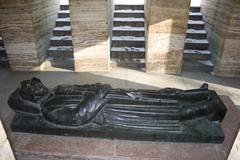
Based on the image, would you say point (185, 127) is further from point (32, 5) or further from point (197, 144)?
point (32, 5)

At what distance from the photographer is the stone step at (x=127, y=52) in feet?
16.6

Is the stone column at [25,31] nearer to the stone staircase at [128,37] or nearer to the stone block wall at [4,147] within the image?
the stone staircase at [128,37]

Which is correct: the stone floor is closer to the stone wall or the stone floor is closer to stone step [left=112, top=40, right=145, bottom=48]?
the stone wall

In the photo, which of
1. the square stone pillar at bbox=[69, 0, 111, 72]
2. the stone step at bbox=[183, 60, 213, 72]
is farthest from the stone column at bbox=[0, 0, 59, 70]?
the stone step at bbox=[183, 60, 213, 72]

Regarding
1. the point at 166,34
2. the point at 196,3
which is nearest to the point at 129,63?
the point at 166,34

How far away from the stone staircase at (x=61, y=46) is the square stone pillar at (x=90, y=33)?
1.50 feet

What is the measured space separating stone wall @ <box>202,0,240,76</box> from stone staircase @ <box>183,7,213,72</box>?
0.18 metres

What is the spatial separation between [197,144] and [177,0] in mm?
2773

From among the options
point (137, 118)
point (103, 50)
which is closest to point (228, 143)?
point (137, 118)

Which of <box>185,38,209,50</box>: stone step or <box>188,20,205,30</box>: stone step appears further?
<box>188,20,205,30</box>: stone step

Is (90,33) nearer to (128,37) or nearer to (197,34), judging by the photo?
(128,37)

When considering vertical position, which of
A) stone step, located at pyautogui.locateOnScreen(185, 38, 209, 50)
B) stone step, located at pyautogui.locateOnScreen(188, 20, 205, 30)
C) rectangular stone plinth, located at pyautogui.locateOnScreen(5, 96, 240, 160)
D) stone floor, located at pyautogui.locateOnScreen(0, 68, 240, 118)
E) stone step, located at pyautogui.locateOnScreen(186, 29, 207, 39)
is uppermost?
stone step, located at pyautogui.locateOnScreen(188, 20, 205, 30)

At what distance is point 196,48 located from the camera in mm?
5270

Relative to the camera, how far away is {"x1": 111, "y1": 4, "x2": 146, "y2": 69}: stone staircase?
500cm
